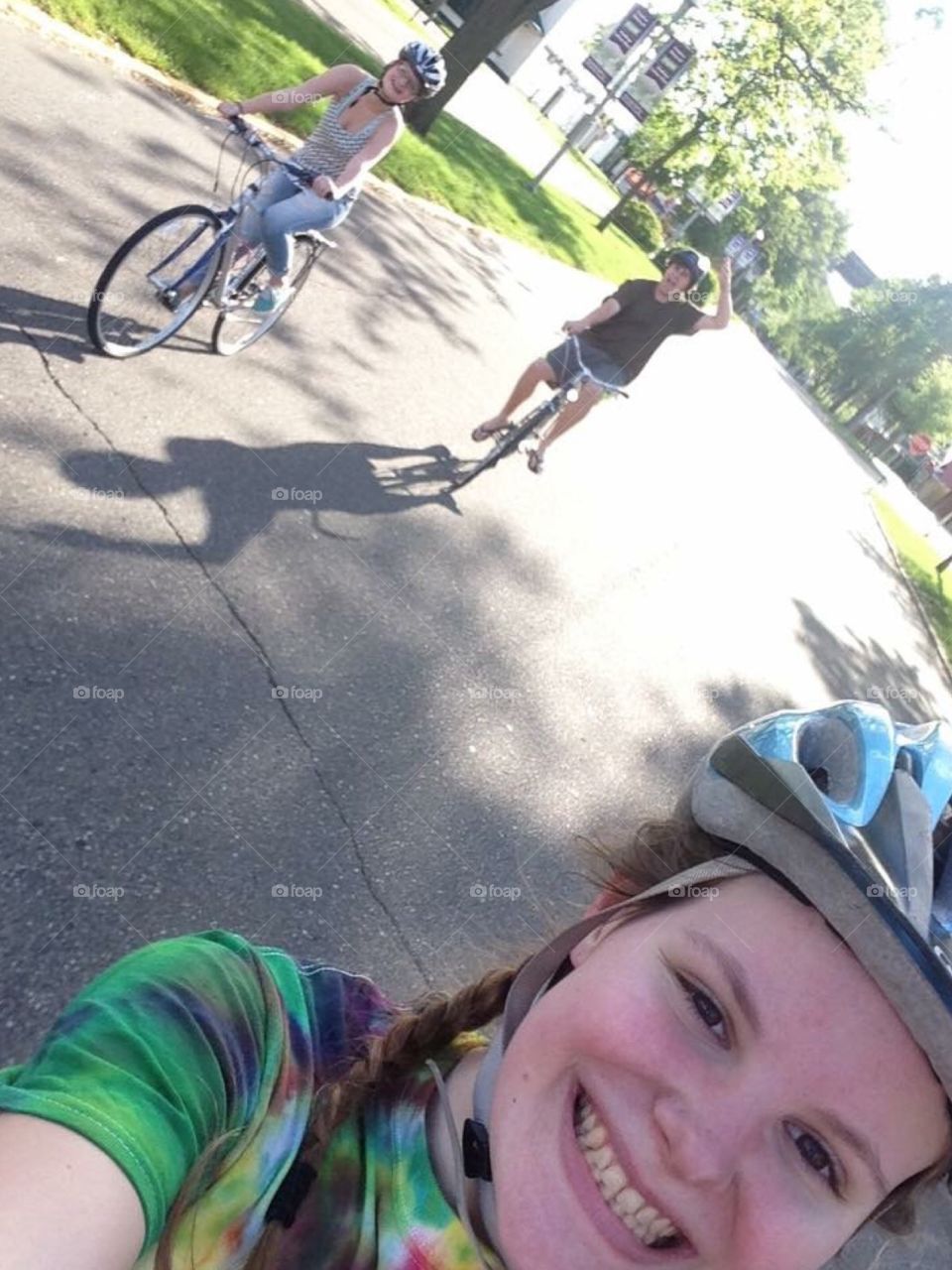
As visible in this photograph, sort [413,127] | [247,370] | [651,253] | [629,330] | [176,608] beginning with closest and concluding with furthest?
[176,608]
[247,370]
[629,330]
[413,127]
[651,253]

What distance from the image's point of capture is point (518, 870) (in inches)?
150

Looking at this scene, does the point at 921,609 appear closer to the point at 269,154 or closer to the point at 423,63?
the point at 423,63

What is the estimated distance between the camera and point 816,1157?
1270mm

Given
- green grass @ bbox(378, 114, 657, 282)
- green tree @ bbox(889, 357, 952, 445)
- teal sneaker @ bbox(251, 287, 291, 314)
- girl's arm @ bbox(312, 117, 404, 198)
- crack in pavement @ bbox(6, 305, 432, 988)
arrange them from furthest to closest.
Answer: green tree @ bbox(889, 357, 952, 445) < green grass @ bbox(378, 114, 657, 282) < teal sneaker @ bbox(251, 287, 291, 314) < girl's arm @ bbox(312, 117, 404, 198) < crack in pavement @ bbox(6, 305, 432, 988)

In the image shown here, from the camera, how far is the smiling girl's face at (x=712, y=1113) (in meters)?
1.23

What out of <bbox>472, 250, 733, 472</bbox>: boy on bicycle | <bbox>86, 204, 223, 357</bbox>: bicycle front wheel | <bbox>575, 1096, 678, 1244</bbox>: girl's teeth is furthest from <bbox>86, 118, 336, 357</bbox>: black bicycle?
<bbox>575, 1096, 678, 1244</bbox>: girl's teeth

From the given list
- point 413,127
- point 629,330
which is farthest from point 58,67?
point 413,127

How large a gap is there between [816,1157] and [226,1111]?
2.79 feet

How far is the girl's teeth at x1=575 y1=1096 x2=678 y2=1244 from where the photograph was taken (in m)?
1.24

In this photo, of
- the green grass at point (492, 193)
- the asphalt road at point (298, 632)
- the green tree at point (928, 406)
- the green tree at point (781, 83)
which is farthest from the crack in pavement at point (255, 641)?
the green tree at point (928, 406)

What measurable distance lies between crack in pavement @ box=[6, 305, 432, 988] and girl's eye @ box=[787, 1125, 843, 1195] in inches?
77.6

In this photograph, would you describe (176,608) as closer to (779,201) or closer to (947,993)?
(947,993)

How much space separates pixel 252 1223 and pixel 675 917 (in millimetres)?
759

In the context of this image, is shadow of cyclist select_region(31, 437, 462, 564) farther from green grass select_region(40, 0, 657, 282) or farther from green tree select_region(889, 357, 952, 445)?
green tree select_region(889, 357, 952, 445)
